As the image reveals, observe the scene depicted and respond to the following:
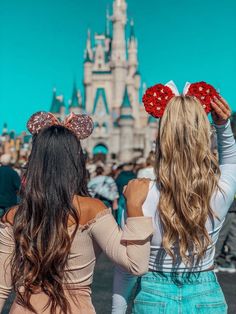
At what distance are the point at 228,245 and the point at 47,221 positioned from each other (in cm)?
511

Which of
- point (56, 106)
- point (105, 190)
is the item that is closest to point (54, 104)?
point (56, 106)

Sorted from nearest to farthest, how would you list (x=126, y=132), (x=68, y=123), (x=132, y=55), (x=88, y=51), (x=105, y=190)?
(x=68, y=123)
(x=105, y=190)
(x=126, y=132)
(x=132, y=55)
(x=88, y=51)

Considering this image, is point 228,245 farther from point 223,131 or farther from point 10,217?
point 10,217

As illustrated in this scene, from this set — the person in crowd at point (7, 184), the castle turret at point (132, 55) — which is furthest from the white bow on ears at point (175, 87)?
the castle turret at point (132, 55)

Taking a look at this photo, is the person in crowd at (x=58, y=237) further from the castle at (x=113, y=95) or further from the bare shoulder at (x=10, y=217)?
the castle at (x=113, y=95)

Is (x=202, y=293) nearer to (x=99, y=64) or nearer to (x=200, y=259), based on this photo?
(x=200, y=259)

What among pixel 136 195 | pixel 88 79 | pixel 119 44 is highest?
pixel 119 44

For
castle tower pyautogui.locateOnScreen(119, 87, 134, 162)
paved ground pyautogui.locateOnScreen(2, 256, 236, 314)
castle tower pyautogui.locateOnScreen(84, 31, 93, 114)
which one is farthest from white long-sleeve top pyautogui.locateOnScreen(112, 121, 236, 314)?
castle tower pyautogui.locateOnScreen(84, 31, 93, 114)

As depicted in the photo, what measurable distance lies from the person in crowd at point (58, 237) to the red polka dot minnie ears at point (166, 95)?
0.38m

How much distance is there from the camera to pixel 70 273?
1875mm

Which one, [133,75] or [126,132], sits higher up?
[133,75]

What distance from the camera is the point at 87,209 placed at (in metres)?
1.87

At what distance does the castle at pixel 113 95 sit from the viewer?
236 feet

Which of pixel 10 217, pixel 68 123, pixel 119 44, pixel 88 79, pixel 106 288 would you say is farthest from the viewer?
pixel 119 44
